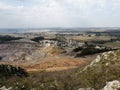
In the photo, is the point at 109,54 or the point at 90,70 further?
the point at 109,54

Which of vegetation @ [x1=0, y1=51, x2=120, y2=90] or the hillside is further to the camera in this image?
the hillside

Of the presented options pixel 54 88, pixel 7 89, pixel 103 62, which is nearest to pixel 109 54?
pixel 103 62

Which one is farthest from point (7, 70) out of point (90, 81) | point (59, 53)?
point (59, 53)

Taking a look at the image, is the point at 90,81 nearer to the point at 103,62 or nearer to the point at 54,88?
the point at 54,88

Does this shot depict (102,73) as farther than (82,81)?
Yes

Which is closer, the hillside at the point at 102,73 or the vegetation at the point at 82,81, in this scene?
the vegetation at the point at 82,81

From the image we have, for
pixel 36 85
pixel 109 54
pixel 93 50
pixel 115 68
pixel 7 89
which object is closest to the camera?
pixel 7 89

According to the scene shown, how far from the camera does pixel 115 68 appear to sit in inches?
1415

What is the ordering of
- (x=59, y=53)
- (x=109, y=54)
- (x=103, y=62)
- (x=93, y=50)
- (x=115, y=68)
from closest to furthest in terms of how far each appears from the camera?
1. (x=115, y=68)
2. (x=103, y=62)
3. (x=109, y=54)
4. (x=93, y=50)
5. (x=59, y=53)

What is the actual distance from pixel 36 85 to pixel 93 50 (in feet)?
230

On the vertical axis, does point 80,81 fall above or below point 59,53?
above

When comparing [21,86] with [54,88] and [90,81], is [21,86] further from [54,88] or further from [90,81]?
[90,81]

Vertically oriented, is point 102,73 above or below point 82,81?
above

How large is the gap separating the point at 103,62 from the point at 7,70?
15928 mm
